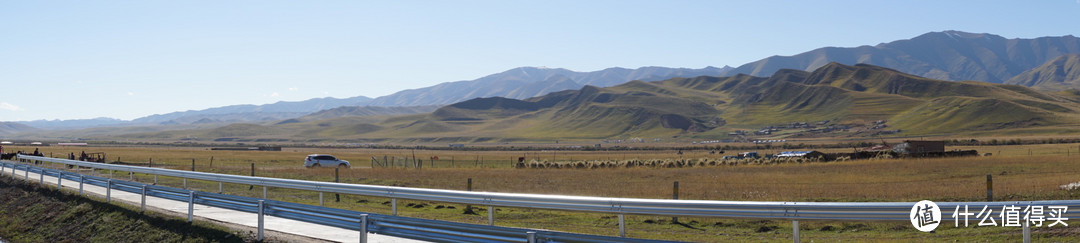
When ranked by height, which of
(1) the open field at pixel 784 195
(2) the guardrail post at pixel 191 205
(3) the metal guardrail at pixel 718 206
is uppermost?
(3) the metal guardrail at pixel 718 206

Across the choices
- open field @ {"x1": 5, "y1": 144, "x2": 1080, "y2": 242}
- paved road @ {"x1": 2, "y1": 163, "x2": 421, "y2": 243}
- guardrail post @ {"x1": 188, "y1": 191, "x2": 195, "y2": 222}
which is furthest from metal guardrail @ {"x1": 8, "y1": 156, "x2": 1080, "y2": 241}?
guardrail post @ {"x1": 188, "y1": 191, "x2": 195, "y2": 222}

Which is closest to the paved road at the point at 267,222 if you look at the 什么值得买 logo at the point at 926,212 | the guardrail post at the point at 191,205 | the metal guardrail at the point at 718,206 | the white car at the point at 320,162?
the guardrail post at the point at 191,205

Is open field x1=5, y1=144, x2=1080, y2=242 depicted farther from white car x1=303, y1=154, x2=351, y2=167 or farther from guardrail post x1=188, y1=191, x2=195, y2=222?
white car x1=303, y1=154, x2=351, y2=167

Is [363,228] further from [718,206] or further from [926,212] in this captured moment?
[926,212]

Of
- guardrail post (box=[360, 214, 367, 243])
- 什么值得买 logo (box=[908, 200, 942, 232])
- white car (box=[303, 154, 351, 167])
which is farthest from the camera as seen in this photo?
white car (box=[303, 154, 351, 167])

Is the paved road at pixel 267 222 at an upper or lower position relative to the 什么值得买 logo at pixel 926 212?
lower

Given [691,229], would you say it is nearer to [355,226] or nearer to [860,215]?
[860,215]

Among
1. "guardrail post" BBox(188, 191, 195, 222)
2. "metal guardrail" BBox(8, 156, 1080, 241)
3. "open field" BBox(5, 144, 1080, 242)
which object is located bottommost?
"open field" BBox(5, 144, 1080, 242)

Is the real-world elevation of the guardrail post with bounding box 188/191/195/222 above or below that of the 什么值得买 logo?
below

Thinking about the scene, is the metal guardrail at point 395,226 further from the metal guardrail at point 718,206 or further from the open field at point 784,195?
the open field at point 784,195

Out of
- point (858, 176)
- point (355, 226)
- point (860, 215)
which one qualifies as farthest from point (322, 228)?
point (858, 176)

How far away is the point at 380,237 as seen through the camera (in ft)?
46.0

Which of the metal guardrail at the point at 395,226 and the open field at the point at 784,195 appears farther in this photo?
the open field at the point at 784,195

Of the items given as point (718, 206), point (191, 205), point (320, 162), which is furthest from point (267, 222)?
point (320, 162)
